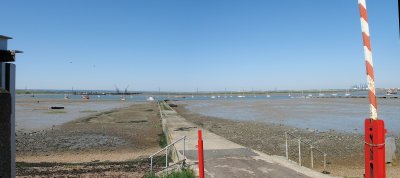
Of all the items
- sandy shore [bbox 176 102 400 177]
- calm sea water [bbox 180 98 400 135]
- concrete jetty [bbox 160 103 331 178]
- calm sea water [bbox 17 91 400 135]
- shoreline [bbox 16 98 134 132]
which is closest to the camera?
concrete jetty [bbox 160 103 331 178]

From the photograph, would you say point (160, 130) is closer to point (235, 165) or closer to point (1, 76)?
point (235, 165)

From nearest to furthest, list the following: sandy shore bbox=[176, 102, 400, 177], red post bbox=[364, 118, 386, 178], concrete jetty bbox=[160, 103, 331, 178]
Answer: red post bbox=[364, 118, 386, 178], concrete jetty bbox=[160, 103, 331, 178], sandy shore bbox=[176, 102, 400, 177]

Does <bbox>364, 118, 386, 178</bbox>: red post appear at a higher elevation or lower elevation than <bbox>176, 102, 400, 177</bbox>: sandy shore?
higher

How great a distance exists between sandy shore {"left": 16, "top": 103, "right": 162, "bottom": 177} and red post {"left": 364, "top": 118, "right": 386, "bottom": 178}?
37.3 ft

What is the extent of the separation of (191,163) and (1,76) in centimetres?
923

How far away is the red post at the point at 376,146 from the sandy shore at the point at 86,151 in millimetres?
11357

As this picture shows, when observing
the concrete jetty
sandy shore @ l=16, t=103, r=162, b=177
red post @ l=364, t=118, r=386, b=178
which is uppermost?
red post @ l=364, t=118, r=386, b=178

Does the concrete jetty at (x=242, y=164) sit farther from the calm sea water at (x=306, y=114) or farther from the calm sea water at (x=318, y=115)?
the calm sea water at (x=306, y=114)

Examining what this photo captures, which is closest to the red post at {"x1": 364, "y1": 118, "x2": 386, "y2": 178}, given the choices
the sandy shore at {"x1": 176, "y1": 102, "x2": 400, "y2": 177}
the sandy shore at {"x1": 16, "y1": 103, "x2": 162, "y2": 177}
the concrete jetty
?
the concrete jetty

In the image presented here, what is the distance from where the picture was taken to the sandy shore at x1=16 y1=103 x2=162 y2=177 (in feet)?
50.1

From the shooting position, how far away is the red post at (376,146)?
3.83 metres

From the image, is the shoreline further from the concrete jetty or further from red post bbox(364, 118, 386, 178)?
red post bbox(364, 118, 386, 178)

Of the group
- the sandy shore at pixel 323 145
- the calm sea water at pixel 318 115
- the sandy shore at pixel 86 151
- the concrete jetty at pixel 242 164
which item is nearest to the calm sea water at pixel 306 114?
the calm sea water at pixel 318 115

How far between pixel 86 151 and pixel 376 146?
19880 millimetres
